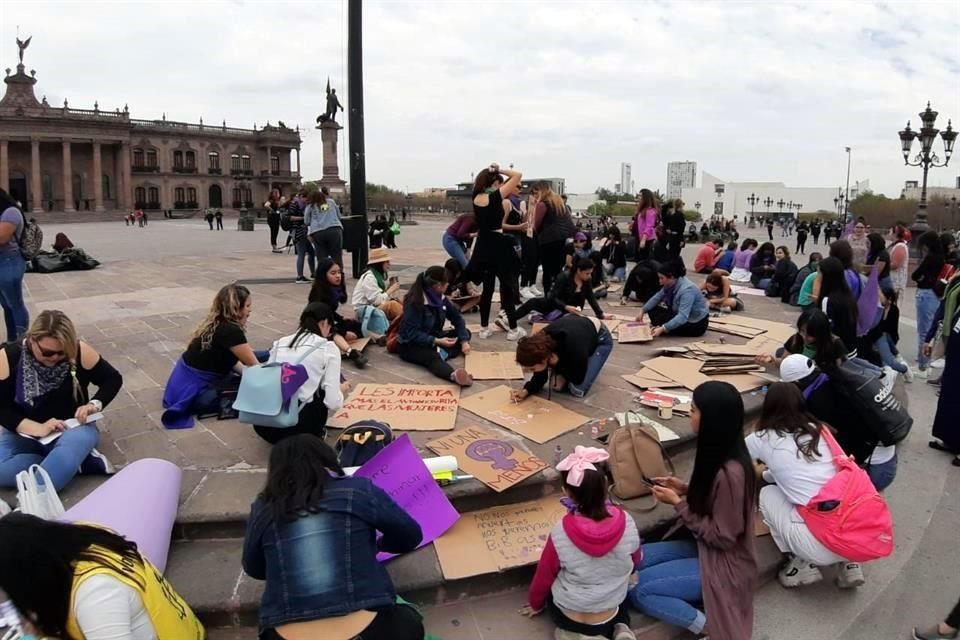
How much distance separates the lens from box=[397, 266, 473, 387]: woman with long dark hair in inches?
206

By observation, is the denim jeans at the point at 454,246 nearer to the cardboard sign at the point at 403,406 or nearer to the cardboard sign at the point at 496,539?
the cardboard sign at the point at 403,406

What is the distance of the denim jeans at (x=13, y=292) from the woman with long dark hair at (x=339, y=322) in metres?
2.45

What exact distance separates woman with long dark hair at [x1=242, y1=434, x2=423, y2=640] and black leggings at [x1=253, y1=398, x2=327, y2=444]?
1.53 m

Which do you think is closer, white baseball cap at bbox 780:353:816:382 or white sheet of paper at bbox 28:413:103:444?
white sheet of paper at bbox 28:413:103:444

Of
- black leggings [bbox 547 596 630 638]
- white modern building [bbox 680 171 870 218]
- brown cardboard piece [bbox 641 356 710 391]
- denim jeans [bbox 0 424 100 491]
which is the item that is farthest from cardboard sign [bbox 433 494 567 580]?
white modern building [bbox 680 171 870 218]

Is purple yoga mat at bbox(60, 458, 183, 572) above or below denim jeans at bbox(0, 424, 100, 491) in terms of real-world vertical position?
below

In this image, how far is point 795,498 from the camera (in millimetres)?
2936

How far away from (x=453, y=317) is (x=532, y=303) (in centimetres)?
157

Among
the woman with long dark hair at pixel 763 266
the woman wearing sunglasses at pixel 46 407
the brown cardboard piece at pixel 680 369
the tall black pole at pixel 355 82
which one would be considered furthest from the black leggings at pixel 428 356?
the woman with long dark hair at pixel 763 266

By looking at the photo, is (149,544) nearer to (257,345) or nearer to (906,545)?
(257,345)

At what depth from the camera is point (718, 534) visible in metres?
2.62

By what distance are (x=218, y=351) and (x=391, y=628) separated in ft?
8.49

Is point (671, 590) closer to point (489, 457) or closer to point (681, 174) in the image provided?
point (489, 457)

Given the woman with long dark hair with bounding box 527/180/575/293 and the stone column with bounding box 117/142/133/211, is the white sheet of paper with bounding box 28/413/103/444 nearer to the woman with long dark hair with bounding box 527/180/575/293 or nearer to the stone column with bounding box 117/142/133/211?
the woman with long dark hair with bounding box 527/180/575/293
